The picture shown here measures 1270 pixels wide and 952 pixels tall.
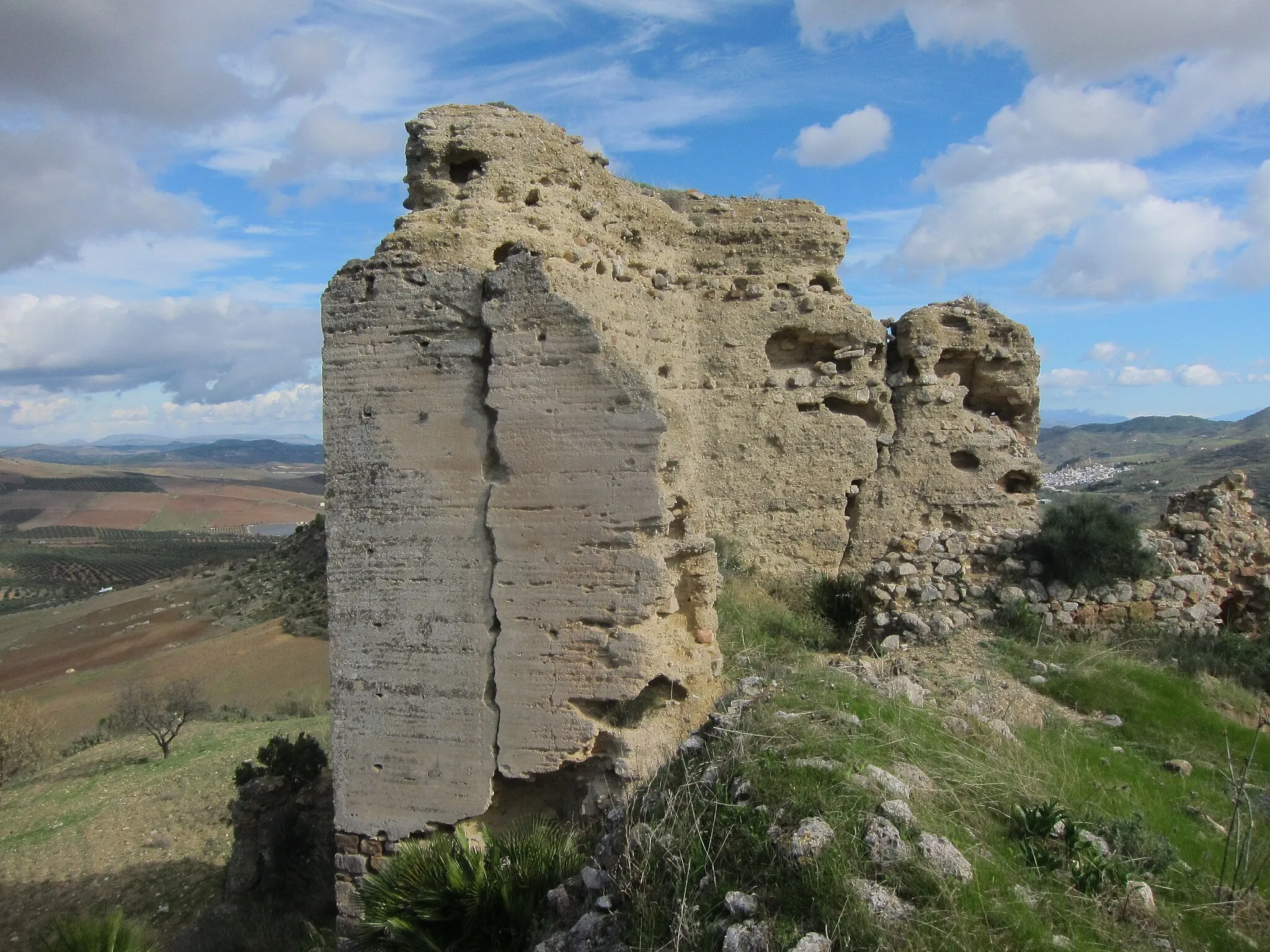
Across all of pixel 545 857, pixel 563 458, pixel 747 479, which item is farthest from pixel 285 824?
pixel 747 479

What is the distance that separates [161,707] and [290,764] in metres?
13.3

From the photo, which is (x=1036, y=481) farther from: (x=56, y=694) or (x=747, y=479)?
(x=56, y=694)

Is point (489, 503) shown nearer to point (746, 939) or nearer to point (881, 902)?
point (746, 939)

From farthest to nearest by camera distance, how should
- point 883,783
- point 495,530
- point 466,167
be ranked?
point 466,167 → point 495,530 → point 883,783

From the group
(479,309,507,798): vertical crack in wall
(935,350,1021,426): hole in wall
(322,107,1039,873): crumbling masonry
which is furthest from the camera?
(935,350,1021,426): hole in wall

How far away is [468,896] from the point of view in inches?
172

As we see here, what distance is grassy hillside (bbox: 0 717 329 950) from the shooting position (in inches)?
352

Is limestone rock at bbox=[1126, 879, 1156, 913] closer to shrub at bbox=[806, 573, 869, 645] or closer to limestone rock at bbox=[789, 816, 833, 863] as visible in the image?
limestone rock at bbox=[789, 816, 833, 863]

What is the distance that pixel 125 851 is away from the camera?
10273mm

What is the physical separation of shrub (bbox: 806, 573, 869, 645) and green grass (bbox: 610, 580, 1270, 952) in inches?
125

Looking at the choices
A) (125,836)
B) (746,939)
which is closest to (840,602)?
(746,939)

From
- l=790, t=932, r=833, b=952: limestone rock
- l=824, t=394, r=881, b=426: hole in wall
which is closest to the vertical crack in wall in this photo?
l=790, t=932, r=833, b=952: limestone rock

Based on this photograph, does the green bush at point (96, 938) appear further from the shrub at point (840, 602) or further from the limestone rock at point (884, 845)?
the shrub at point (840, 602)

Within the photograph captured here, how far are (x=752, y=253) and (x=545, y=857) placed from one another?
7.43 metres
